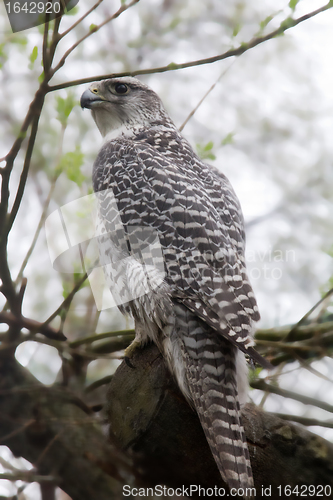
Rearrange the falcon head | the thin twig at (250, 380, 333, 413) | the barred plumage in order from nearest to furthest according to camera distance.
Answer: the barred plumage < the thin twig at (250, 380, 333, 413) < the falcon head

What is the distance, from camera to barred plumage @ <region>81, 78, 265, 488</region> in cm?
182

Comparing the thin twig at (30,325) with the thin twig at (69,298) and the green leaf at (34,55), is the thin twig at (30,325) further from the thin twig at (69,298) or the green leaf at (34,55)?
the green leaf at (34,55)

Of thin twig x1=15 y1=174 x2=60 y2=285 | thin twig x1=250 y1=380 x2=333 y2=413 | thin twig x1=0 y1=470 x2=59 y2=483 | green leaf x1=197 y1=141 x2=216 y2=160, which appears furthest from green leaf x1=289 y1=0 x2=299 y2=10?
thin twig x1=0 y1=470 x2=59 y2=483

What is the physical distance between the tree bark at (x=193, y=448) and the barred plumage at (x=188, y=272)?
0.12 m

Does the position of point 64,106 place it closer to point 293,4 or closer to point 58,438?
point 293,4

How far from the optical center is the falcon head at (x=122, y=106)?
9.64ft

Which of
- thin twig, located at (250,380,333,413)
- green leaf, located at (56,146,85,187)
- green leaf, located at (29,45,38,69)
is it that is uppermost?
green leaf, located at (29,45,38,69)

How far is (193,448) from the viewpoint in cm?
191

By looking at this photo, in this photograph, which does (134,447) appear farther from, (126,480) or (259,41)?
(259,41)

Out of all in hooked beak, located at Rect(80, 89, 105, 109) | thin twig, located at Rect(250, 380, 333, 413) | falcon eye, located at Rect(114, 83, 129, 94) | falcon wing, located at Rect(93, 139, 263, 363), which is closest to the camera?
falcon wing, located at Rect(93, 139, 263, 363)

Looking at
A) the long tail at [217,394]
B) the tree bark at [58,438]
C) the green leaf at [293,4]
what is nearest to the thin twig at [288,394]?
the long tail at [217,394]

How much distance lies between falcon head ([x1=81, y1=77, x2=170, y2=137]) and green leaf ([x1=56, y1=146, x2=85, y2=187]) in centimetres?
77

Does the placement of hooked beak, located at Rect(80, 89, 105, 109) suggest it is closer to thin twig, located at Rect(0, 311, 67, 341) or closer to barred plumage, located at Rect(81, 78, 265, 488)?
barred plumage, located at Rect(81, 78, 265, 488)

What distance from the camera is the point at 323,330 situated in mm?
2598
